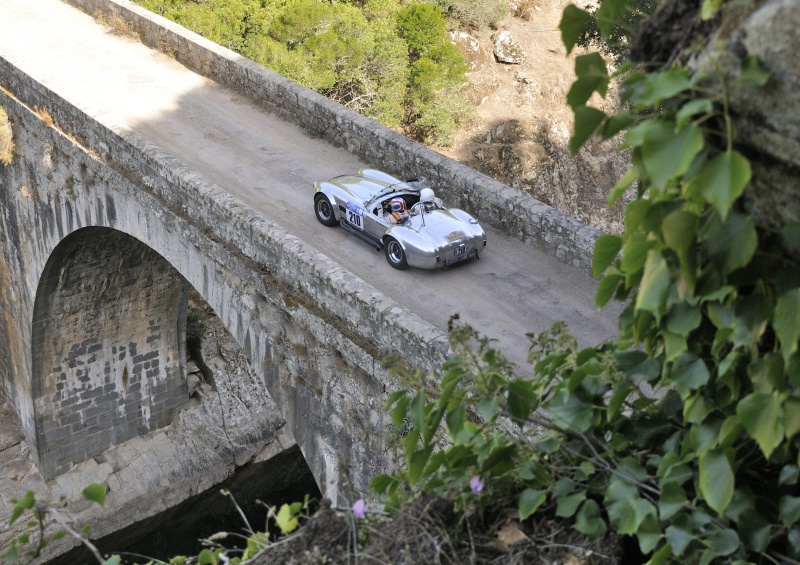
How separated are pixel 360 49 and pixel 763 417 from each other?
20.6 meters

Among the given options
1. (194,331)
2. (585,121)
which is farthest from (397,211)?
(194,331)

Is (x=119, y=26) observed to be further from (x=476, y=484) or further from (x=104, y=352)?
(x=476, y=484)

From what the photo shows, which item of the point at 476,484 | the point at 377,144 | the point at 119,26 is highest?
the point at 476,484

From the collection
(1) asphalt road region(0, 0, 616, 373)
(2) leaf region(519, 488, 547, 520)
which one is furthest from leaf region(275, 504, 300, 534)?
(1) asphalt road region(0, 0, 616, 373)

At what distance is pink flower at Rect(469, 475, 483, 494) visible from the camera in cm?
351

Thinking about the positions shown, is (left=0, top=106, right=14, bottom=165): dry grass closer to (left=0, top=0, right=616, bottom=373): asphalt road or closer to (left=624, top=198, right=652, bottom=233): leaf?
(left=0, top=0, right=616, bottom=373): asphalt road

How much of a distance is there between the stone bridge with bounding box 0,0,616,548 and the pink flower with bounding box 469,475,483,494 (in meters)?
3.48

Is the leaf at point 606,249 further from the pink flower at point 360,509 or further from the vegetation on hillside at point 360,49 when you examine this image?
the vegetation on hillside at point 360,49

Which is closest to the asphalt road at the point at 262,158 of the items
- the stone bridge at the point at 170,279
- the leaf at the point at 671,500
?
the stone bridge at the point at 170,279

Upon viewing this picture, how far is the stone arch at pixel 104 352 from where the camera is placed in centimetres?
1683

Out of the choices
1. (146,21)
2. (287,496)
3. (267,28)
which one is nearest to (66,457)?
(287,496)

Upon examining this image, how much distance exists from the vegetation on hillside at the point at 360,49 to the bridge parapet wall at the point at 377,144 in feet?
15.0

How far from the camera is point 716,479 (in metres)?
3.07

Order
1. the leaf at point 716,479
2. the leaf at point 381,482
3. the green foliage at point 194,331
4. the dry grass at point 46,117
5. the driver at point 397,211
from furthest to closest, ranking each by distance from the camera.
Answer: the green foliage at point 194,331 < the dry grass at point 46,117 < the driver at point 397,211 < the leaf at point 381,482 < the leaf at point 716,479
